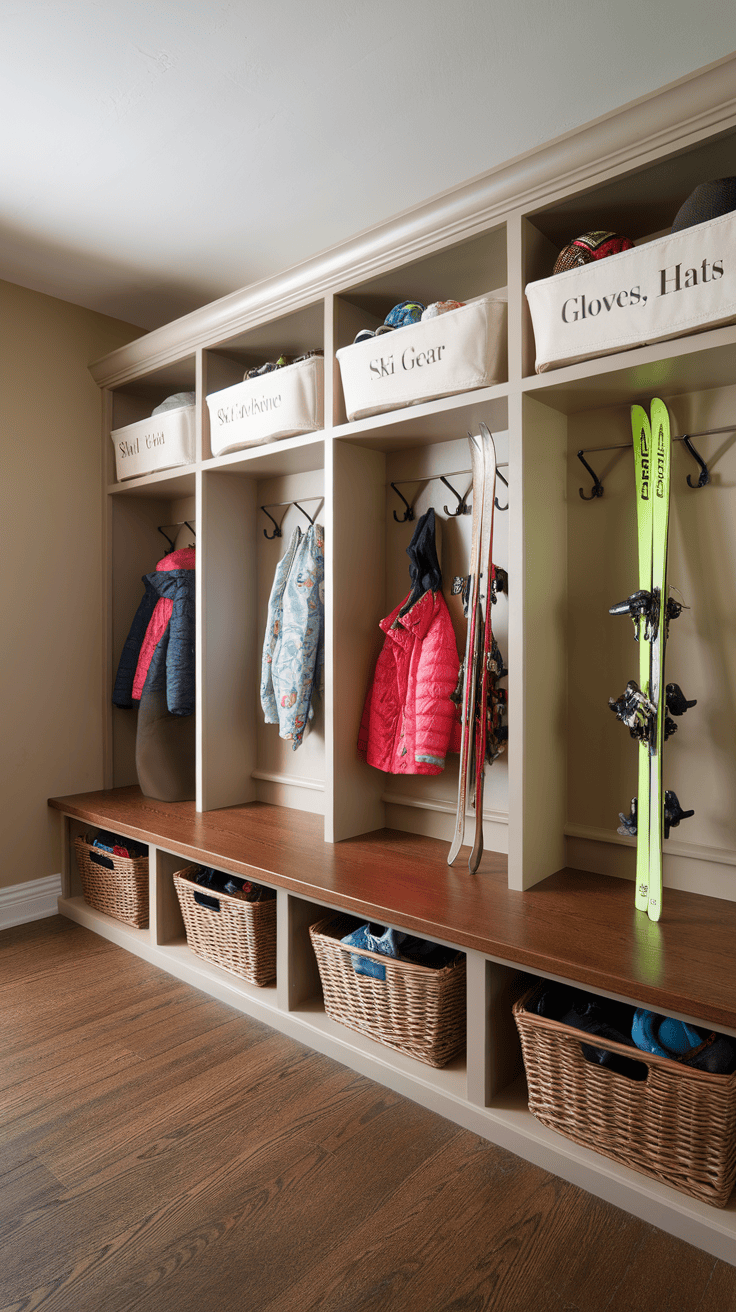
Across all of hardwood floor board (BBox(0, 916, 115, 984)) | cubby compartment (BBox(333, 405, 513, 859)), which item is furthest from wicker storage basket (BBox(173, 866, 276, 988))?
hardwood floor board (BBox(0, 916, 115, 984))

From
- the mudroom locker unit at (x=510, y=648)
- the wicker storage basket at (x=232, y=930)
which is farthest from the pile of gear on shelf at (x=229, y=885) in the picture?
the mudroom locker unit at (x=510, y=648)

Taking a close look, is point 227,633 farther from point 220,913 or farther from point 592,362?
point 592,362

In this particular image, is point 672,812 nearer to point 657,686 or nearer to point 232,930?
point 657,686

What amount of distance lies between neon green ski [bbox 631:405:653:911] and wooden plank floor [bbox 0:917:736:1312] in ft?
2.27

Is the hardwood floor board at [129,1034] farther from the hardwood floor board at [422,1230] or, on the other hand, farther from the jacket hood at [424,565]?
the jacket hood at [424,565]

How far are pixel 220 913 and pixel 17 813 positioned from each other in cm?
119

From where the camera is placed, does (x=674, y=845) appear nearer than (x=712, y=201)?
No

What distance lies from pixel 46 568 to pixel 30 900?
4.57 ft

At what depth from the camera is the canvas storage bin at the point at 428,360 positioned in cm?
195

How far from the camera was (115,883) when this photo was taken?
288cm

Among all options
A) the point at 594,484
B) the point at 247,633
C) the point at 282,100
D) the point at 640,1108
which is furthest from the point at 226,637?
the point at 640,1108

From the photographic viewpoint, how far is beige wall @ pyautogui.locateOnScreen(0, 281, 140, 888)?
302 centimetres

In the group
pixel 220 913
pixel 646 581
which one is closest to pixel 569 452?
pixel 646 581

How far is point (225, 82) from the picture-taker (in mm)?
1905
